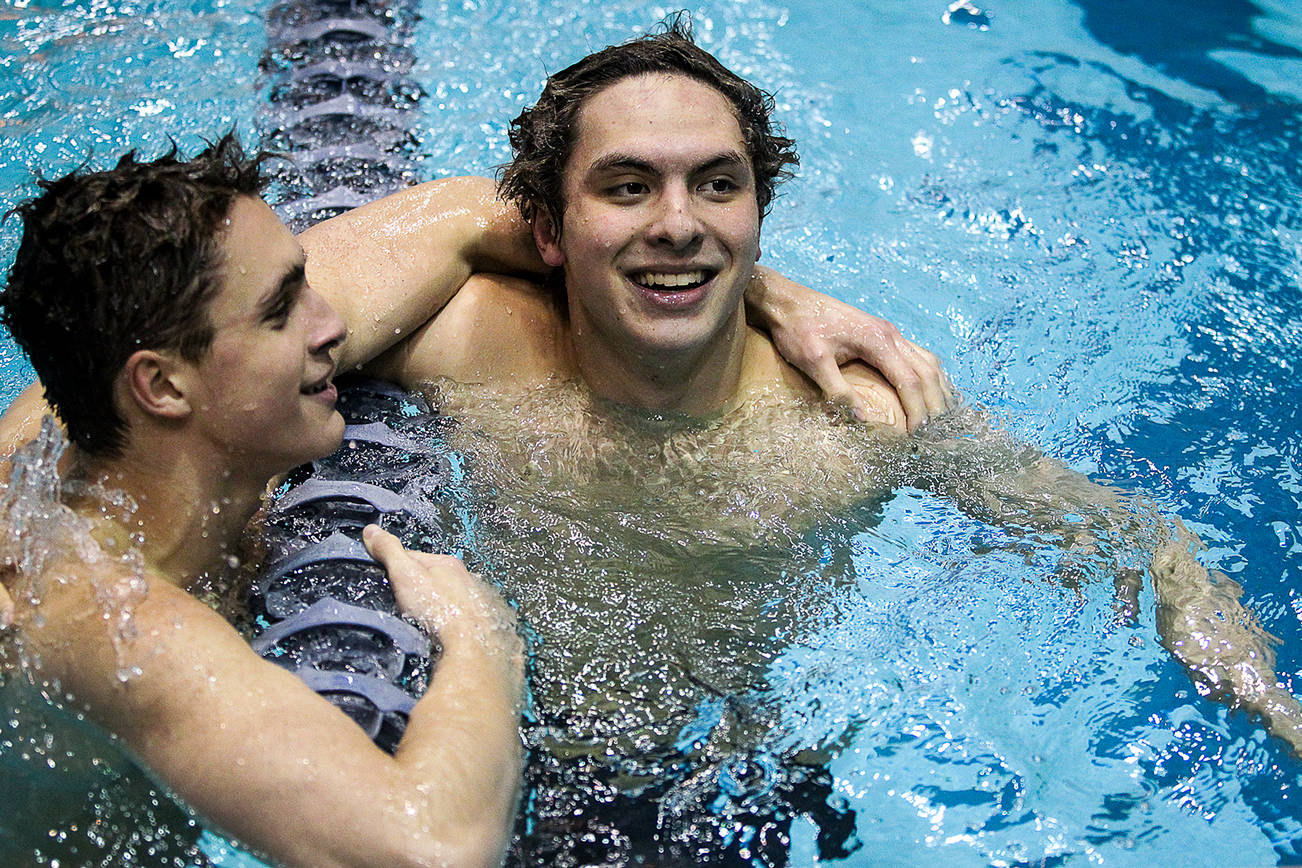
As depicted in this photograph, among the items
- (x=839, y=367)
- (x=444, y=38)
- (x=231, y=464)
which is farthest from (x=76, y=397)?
(x=444, y=38)

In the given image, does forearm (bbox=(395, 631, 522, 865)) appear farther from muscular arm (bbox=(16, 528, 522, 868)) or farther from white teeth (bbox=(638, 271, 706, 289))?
white teeth (bbox=(638, 271, 706, 289))

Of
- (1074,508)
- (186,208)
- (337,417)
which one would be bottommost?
(1074,508)

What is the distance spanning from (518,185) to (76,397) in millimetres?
1469

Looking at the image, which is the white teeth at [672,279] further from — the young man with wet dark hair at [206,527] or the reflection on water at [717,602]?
the young man with wet dark hair at [206,527]

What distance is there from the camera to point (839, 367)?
3666 mm

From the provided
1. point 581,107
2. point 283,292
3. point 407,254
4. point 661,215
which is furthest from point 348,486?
point 581,107

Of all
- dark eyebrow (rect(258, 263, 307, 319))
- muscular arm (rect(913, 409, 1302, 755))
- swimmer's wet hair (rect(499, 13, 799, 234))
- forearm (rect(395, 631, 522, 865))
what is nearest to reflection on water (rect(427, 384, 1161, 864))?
muscular arm (rect(913, 409, 1302, 755))

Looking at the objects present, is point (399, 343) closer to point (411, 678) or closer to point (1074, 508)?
point (411, 678)

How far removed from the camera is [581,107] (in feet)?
11.2

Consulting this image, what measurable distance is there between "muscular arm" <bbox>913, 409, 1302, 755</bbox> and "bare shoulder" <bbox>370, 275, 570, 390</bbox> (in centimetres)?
114

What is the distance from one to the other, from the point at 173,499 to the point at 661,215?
1400 millimetres

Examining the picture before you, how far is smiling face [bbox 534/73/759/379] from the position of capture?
3209mm

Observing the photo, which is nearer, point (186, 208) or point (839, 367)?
point (186, 208)

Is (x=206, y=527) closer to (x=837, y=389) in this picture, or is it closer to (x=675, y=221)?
(x=675, y=221)
